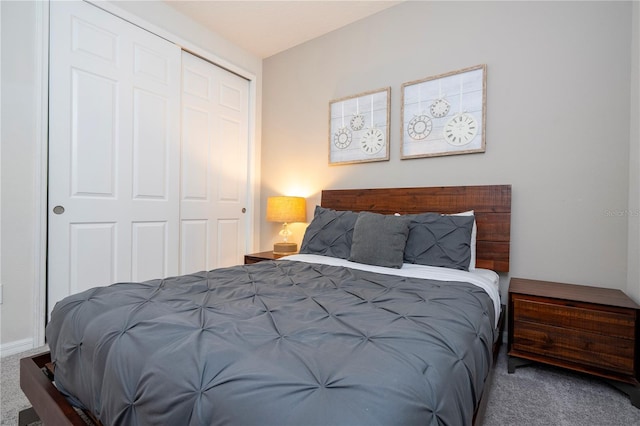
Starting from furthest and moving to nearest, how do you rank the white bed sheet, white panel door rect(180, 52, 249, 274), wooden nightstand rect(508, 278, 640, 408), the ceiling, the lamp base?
the lamp base, white panel door rect(180, 52, 249, 274), the ceiling, the white bed sheet, wooden nightstand rect(508, 278, 640, 408)

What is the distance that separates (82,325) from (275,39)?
3.22 m

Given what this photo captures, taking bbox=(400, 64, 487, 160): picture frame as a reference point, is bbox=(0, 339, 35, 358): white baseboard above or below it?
below

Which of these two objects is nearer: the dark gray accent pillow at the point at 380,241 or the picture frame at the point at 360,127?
the dark gray accent pillow at the point at 380,241

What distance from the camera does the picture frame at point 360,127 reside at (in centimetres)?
278

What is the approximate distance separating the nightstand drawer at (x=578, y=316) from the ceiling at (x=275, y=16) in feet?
8.68

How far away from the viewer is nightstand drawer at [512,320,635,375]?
1.57 metres

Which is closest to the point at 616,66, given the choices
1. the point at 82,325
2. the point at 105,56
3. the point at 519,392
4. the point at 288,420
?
the point at 519,392

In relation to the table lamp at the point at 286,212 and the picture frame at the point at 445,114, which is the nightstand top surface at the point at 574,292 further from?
the table lamp at the point at 286,212

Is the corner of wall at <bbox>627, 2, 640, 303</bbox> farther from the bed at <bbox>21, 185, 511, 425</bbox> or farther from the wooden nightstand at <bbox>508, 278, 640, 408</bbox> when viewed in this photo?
the bed at <bbox>21, 185, 511, 425</bbox>

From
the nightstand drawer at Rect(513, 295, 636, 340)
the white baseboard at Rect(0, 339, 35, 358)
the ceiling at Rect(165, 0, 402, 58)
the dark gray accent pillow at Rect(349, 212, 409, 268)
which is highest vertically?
the ceiling at Rect(165, 0, 402, 58)

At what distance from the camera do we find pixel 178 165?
2.96 meters

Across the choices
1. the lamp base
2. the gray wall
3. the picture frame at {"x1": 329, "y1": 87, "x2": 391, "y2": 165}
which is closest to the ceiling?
the gray wall

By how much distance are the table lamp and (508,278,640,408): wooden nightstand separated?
1.96 meters

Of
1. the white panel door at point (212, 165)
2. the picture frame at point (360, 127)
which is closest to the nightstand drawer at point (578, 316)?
the picture frame at point (360, 127)
